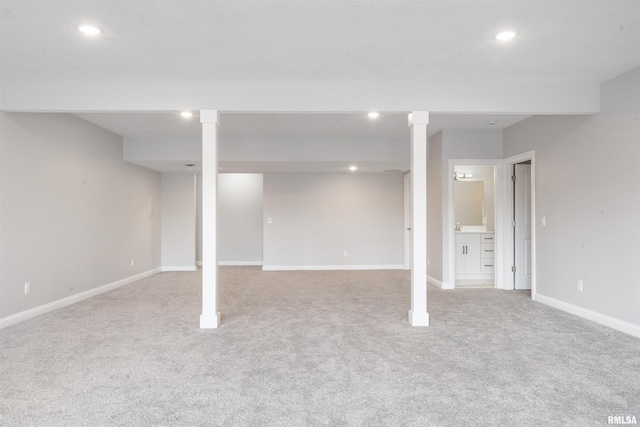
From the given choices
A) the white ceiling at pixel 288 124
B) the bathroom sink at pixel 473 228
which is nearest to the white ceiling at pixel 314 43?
the white ceiling at pixel 288 124

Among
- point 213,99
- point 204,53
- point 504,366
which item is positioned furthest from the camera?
point 213,99

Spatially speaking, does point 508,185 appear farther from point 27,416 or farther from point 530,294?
point 27,416

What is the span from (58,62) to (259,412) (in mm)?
3386

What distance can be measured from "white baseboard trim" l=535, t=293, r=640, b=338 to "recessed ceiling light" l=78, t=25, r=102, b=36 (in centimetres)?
525

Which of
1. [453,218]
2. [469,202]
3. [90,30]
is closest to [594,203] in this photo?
[453,218]

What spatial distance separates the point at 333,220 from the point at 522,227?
3.76 metres

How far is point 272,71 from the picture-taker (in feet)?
11.7

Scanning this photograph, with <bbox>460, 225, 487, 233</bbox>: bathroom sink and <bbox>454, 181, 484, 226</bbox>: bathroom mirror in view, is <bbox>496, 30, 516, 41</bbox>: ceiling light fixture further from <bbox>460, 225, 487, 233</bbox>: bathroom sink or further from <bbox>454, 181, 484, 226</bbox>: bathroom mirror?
<bbox>454, 181, 484, 226</bbox>: bathroom mirror

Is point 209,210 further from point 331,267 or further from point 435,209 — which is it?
point 331,267

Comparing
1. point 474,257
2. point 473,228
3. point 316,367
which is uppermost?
point 473,228

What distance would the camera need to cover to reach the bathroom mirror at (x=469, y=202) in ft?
25.3

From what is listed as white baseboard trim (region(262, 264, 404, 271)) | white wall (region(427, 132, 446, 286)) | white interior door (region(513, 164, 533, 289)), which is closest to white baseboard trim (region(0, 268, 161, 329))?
white baseboard trim (region(262, 264, 404, 271))

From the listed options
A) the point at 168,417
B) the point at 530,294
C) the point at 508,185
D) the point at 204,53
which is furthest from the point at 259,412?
the point at 508,185

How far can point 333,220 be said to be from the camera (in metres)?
8.26
